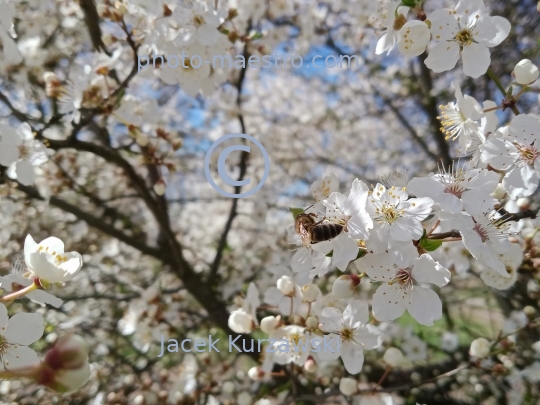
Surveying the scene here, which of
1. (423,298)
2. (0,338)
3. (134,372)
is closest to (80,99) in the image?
(0,338)

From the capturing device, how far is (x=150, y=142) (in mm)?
1415

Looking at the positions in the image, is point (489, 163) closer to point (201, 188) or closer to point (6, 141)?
point (6, 141)

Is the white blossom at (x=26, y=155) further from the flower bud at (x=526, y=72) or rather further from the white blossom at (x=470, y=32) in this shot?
the flower bud at (x=526, y=72)

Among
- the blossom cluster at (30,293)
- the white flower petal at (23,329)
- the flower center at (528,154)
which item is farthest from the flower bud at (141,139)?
the flower center at (528,154)

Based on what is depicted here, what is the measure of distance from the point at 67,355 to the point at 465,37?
94cm

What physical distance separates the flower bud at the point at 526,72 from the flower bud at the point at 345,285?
1.67 feet

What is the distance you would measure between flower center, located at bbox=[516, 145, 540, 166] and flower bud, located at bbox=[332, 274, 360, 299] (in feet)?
1.26

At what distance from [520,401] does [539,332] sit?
320mm

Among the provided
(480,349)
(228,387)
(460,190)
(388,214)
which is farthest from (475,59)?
(228,387)

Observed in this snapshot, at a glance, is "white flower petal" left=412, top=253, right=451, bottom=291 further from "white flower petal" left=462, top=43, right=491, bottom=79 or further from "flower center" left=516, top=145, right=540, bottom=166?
"white flower petal" left=462, top=43, right=491, bottom=79

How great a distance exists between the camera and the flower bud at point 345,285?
0.79m

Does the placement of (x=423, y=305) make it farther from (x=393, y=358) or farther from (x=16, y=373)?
(x=16, y=373)

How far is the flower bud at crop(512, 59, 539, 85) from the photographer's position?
81 cm

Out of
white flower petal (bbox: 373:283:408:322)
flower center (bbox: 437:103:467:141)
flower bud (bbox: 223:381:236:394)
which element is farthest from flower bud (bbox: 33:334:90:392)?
flower bud (bbox: 223:381:236:394)
